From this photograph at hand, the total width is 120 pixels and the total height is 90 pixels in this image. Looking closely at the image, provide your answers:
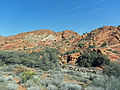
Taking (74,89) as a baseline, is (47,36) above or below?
above

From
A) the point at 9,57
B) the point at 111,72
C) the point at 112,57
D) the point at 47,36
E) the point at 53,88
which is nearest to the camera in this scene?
the point at 53,88

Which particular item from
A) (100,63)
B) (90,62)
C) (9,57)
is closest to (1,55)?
(9,57)

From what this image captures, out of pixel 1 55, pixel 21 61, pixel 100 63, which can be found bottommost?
pixel 100 63

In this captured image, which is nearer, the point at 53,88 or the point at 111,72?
the point at 53,88

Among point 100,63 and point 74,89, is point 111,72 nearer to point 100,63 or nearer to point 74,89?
point 74,89

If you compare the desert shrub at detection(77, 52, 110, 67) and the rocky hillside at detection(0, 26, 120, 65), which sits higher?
the rocky hillside at detection(0, 26, 120, 65)

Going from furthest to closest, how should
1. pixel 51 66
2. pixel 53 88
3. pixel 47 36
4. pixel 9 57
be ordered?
pixel 47 36 < pixel 9 57 < pixel 51 66 < pixel 53 88

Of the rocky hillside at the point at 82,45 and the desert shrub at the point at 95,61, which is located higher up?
the rocky hillside at the point at 82,45

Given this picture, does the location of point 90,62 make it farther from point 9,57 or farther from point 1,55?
point 1,55

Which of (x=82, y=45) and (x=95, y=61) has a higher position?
(x=82, y=45)

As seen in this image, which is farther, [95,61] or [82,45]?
[82,45]

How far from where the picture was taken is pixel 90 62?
18344 mm

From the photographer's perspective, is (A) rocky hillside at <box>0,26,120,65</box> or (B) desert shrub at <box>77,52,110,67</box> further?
(A) rocky hillside at <box>0,26,120,65</box>

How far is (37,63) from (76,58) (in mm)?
9960
